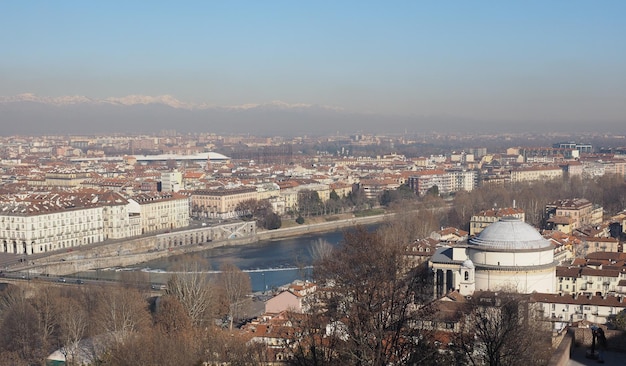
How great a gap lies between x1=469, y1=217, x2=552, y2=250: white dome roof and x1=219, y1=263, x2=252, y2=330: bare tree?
13.5 ft

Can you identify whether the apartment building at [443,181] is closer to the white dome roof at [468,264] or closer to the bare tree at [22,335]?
the white dome roof at [468,264]

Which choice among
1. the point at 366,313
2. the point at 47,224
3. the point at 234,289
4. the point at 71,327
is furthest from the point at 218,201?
the point at 366,313

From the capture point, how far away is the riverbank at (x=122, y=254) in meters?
21.6

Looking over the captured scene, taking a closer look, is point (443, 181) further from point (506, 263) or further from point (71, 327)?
point (71, 327)

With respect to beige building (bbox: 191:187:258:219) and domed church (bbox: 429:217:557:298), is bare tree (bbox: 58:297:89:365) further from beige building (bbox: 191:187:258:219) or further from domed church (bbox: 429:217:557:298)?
beige building (bbox: 191:187:258:219)

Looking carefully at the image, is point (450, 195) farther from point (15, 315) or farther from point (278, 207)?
point (15, 315)

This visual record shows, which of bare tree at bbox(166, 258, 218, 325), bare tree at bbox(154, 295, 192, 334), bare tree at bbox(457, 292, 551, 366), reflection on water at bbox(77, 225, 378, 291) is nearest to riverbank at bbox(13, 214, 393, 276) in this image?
reflection on water at bbox(77, 225, 378, 291)

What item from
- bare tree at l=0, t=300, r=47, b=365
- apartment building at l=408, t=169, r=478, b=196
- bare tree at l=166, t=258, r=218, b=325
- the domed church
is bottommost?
apartment building at l=408, t=169, r=478, b=196

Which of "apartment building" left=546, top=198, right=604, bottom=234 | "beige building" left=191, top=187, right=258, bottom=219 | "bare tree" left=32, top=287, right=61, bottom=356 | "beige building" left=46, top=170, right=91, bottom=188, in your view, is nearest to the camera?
"bare tree" left=32, top=287, right=61, bottom=356

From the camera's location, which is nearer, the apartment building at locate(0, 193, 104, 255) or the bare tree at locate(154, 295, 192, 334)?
the bare tree at locate(154, 295, 192, 334)

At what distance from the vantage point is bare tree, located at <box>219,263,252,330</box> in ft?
46.6

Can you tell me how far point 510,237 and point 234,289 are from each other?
15.8ft

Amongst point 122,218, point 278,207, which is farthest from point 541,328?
point 278,207

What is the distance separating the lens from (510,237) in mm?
14477
